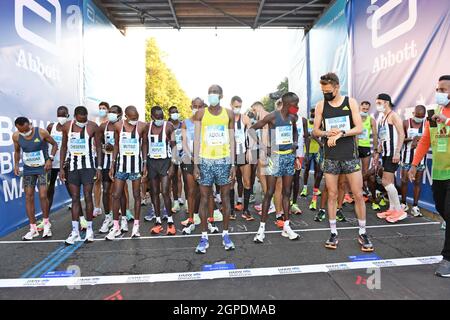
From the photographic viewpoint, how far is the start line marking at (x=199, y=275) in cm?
361

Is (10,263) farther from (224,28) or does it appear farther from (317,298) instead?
(224,28)

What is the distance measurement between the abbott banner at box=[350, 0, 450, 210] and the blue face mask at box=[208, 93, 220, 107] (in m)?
4.23

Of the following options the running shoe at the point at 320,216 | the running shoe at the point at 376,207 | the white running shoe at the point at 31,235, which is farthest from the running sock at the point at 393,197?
the white running shoe at the point at 31,235

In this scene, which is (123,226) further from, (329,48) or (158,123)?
(329,48)

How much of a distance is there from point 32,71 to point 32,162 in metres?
2.42

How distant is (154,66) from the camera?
31.6 metres

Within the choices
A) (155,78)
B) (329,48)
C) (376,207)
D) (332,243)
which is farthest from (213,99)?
(155,78)

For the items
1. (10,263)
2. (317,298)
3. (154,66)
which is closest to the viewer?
(317,298)

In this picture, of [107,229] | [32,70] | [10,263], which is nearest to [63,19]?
[32,70]

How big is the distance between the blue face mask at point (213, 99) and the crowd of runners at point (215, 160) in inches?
0.6

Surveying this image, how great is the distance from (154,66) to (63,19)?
2423 cm

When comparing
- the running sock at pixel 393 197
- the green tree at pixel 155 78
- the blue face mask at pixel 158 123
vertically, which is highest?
the green tree at pixel 155 78

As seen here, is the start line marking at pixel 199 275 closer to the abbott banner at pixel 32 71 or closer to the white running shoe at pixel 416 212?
the white running shoe at pixel 416 212

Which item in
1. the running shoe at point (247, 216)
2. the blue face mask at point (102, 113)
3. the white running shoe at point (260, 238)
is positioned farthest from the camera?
the blue face mask at point (102, 113)
